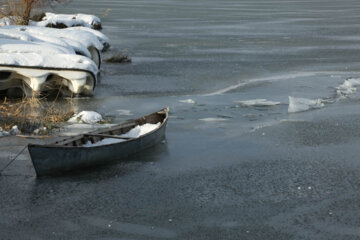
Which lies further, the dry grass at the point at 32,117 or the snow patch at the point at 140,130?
the dry grass at the point at 32,117

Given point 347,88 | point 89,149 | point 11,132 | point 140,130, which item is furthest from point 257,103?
point 89,149

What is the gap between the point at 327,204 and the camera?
888 centimetres

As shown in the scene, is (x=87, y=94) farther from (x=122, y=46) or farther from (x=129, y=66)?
(x=122, y=46)

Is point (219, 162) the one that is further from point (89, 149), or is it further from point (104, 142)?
point (89, 149)

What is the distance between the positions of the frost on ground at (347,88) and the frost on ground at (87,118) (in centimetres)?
581

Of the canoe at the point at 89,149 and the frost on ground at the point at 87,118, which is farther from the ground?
the canoe at the point at 89,149

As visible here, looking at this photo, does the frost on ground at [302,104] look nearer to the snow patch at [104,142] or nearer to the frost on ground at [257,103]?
the frost on ground at [257,103]

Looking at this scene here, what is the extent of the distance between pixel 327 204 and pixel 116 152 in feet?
11.1

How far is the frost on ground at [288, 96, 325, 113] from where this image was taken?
1405 centimetres

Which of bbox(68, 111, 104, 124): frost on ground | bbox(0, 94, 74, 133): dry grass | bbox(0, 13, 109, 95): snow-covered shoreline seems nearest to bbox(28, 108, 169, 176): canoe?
bbox(68, 111, 104, 124): frost on ground

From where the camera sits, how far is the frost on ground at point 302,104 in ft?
46.1

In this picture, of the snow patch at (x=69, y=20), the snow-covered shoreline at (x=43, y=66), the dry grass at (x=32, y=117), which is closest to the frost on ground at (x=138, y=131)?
the dry grass at (x=32, y=117)

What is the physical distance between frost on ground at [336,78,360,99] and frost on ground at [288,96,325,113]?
1100 mm

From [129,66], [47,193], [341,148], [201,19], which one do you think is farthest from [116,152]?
[201,19]
